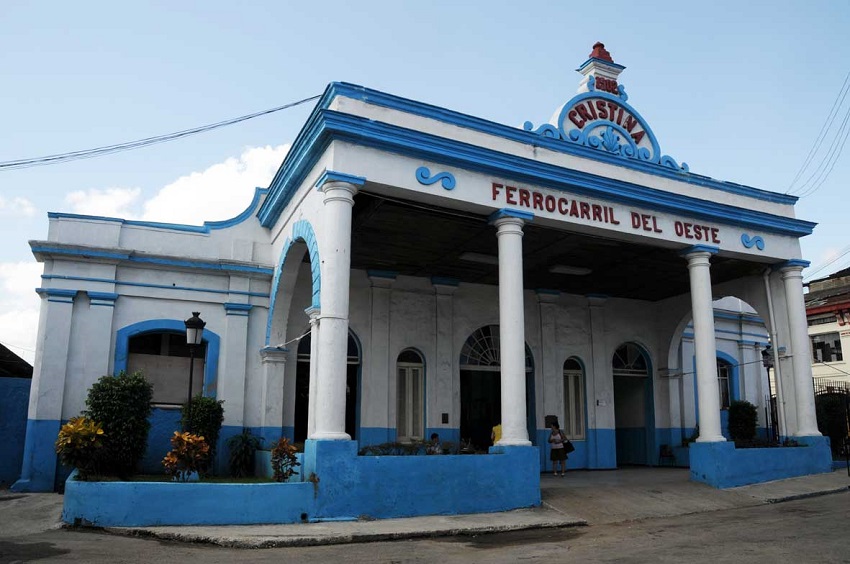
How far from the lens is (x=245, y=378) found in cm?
1491

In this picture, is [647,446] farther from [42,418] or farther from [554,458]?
[42,418]

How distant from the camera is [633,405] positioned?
20531 millimetres

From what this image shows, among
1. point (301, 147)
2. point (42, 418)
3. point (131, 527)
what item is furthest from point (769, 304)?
point (42, 418)

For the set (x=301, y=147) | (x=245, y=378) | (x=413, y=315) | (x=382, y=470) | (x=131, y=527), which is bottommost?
(x=131, y=527)

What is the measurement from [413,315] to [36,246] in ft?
26.2

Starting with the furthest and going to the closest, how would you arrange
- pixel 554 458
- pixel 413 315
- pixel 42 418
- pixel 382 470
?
pixel 413 315 < pixel 554 458 < pixel 42 418 < pixel 382 470

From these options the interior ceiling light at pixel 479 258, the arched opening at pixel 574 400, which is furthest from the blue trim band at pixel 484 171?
the arched opening at pixel 574 400

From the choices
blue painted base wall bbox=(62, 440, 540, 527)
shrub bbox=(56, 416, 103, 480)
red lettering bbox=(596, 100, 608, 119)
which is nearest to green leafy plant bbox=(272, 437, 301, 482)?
blue painted base wall bbox=(62, 440, 540, 527)

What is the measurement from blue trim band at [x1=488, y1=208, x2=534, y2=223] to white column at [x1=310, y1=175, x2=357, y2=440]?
261cm

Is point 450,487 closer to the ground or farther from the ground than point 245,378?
closer to the ground

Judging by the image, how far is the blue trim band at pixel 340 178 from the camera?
10539 mm

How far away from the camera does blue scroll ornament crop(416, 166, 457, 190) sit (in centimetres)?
1132

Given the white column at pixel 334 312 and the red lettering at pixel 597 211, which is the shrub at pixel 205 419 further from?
the red lettering at pixel 597 211

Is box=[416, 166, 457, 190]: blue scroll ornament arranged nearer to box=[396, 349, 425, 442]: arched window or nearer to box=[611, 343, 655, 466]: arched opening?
box=[396, 349, 425, 442]: arched window
